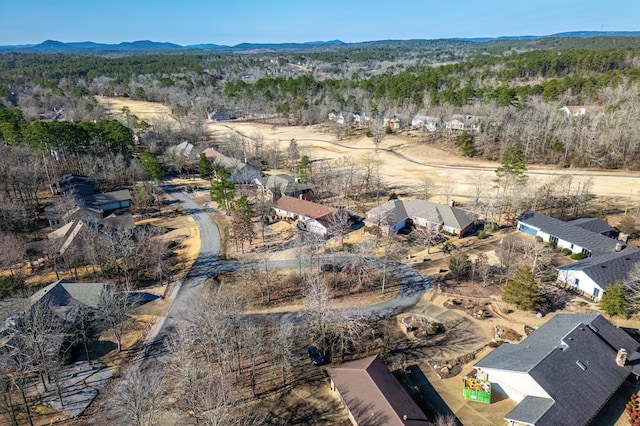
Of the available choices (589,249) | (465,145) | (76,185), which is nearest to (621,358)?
(589,249)

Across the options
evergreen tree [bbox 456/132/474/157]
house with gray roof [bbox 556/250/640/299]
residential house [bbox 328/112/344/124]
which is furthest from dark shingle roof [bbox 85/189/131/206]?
residential house [bbox 328/112/344/124]

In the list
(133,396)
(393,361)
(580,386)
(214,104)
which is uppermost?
(214,104)

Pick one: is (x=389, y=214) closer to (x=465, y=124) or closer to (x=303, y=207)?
(x=303, y=207)

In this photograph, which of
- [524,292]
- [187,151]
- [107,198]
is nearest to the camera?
[524,292]

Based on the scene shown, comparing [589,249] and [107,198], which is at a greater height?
[107,198]

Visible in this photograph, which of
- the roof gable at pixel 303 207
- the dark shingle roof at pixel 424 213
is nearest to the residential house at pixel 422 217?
the dark shingle roof at pixel 424 213

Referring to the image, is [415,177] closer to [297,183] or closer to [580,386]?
[297,183]

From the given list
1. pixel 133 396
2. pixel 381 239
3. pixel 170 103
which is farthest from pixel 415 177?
pixel 170 103
